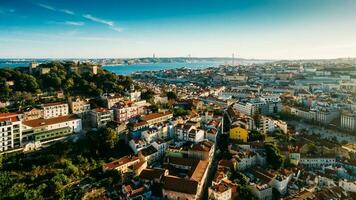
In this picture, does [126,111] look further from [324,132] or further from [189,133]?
[324,132]

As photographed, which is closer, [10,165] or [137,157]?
[10,165]

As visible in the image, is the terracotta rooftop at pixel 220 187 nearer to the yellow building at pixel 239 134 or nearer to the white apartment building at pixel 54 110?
the yellow building at pixel 239 134

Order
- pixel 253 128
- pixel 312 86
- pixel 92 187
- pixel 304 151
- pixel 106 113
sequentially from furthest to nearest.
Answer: pixel 312 86 < pixel 253 128 < pixel 106 113 < pixel 304 151 < pixel 92 187

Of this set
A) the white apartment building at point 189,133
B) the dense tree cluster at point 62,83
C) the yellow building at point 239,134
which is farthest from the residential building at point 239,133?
the dense tree cluster at point 62,83

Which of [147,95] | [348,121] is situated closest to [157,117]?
[147,95]

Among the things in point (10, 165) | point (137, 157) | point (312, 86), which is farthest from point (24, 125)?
point (312, 86)

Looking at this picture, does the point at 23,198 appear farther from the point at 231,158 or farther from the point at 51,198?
the point at 231,158
